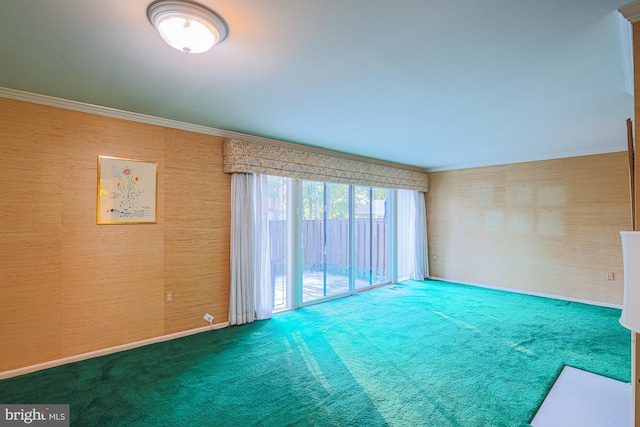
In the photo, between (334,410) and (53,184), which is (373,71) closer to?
(334,410)

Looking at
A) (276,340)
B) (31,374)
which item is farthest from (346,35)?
(31,374)

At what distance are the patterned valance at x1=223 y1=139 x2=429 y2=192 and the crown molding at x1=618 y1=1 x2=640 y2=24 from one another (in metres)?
3.41

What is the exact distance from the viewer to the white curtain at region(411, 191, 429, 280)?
6664mm

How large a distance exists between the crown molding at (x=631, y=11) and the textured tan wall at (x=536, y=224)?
427 centimetres

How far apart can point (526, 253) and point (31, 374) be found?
6.98 meters

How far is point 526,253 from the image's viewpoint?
18.0 feet

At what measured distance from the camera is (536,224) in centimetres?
538

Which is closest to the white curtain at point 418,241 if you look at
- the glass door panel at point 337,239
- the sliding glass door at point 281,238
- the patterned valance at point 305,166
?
the patterned valance at point 305,166

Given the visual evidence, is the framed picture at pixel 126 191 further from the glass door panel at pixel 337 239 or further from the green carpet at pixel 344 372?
the glass door panel at pixel 337 239

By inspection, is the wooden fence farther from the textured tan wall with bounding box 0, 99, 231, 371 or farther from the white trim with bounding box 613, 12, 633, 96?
the white trim with bounding box 613, 12, 633, 96

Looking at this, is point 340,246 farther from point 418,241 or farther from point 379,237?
point 418,241

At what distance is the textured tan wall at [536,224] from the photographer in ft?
15.4

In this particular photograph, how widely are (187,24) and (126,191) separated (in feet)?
7.33

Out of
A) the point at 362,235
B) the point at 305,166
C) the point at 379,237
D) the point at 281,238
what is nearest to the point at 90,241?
the point at 281,238
